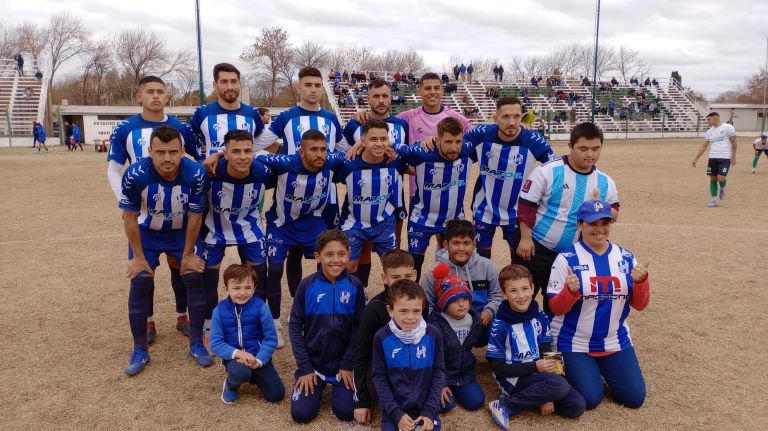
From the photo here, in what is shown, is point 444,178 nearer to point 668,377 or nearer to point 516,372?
point 516,372

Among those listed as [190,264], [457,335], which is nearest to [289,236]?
[190,264]

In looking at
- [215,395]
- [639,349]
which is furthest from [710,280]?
[215,395]

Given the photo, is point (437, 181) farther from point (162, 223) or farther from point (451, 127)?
point (162, 223)

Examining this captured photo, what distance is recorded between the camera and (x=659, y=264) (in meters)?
7.44

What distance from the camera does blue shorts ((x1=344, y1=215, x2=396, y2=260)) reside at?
17.3 ft

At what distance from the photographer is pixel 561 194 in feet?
15.1

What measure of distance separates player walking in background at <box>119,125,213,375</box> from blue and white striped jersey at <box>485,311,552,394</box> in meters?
2.31

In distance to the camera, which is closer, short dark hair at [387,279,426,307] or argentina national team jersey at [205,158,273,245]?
short dark hair at [387,279,426,307]

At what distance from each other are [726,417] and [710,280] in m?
3.41

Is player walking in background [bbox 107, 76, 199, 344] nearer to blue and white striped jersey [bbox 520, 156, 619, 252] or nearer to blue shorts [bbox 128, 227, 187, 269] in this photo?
blue shorts [bbox 128, 227, 187, 269]

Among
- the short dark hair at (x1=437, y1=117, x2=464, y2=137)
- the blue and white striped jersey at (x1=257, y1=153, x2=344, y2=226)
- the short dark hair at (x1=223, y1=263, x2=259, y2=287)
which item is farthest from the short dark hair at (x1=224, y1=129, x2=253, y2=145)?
the short dark hair at (x1=437, y1=117, x2=464, y2=137)

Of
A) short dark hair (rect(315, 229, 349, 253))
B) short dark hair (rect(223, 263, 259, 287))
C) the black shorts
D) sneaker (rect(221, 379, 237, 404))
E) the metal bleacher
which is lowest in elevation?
sneaker (rect(221, 379, 237, 404))

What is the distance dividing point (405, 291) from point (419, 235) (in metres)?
1.94

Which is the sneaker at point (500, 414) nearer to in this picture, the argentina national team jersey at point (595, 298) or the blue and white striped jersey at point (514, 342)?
the blue and white striped jersey at point (514, 342)
